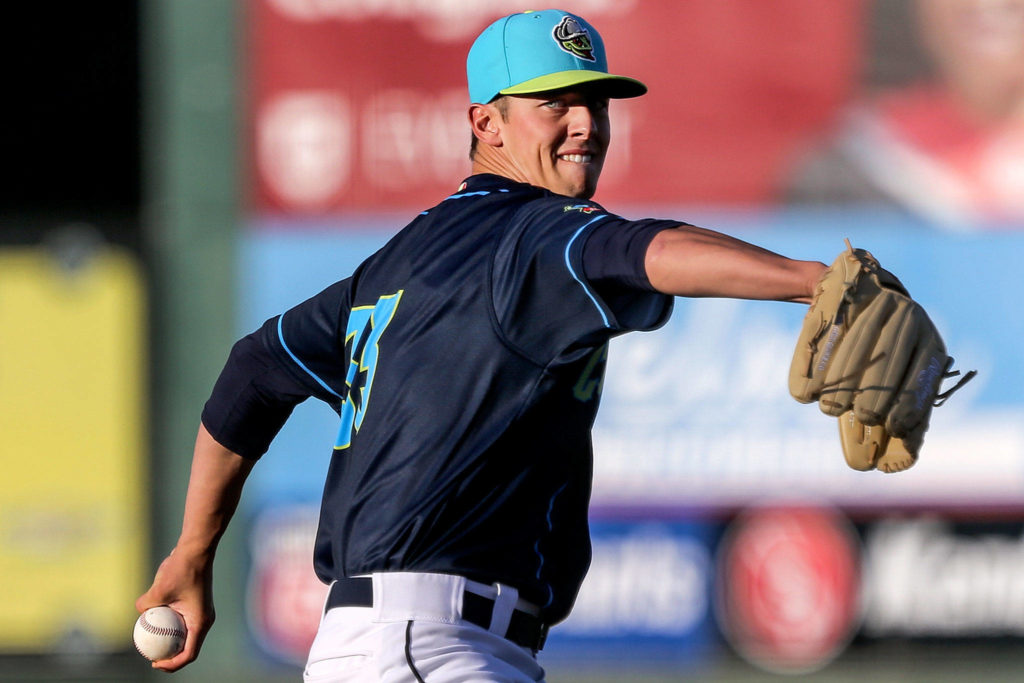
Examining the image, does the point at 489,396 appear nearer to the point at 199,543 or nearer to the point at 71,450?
the point at 199,543

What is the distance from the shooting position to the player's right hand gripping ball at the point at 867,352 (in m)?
2.16

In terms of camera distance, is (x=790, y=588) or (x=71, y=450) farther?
(x=71, y=450)

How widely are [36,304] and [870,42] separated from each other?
402 centimetres

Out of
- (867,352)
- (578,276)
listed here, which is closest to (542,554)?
(578,276)

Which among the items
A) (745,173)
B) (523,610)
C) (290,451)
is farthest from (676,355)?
(523,610)

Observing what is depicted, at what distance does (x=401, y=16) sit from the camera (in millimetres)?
6945

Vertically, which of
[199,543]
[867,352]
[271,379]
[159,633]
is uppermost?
[867,352]

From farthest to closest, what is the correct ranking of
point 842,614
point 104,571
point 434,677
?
point 104,571 → point 842,614 → point 434,677

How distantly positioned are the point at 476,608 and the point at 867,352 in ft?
2.88

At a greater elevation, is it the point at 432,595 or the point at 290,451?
the point at 432,595

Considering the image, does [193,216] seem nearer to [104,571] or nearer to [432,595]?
[104,571]

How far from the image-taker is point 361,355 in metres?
2.83

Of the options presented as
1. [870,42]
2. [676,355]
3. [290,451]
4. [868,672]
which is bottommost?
[868,672]

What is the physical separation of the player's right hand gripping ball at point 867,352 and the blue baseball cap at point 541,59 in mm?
872
